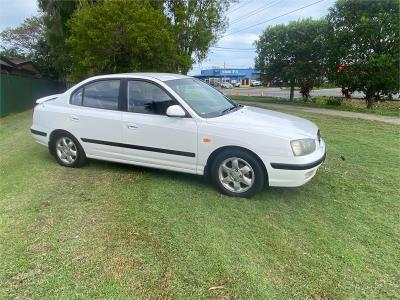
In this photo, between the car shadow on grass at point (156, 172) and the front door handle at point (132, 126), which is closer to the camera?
the front door handle at point (132, 126)

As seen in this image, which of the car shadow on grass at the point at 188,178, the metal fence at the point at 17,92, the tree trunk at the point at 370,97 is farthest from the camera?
the tree trunk at the point at 370,97

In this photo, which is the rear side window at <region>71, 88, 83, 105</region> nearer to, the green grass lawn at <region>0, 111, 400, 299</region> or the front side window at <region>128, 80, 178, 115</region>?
the front side window at <region>128, 80, 178, 115</region>

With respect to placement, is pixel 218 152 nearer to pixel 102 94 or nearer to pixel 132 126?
pixel 132 126

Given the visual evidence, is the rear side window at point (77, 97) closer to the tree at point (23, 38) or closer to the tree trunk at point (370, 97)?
the tree trunk at point (370, 97)

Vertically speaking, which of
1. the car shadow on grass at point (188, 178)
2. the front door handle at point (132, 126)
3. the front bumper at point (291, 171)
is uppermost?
the front door handle at point (132, 126)

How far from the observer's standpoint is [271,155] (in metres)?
4.33

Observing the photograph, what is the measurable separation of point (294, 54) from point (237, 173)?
17.5 meters

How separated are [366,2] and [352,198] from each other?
539 inches

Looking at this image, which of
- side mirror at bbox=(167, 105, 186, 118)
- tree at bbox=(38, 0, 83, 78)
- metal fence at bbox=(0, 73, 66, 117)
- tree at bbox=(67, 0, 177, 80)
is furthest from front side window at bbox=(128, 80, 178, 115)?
tree at bbox=(38, 0, 83, 78)

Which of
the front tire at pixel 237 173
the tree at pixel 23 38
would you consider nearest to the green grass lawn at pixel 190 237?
the front tire at pixel 237 173

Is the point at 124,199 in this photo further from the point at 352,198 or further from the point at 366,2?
the point at 366,2

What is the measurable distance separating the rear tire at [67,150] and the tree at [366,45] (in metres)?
13.2

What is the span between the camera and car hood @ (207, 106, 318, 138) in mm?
4434

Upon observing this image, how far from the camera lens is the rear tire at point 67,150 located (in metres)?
5.79
